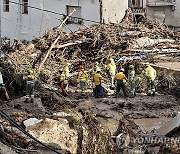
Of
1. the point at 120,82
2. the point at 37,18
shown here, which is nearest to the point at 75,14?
the point at 37,18

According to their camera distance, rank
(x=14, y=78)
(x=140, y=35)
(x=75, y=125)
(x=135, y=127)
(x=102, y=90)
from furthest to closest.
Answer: (x=140, y=35), (x=14, y=78), (x=102, y=90), (x=135, y=127), (x=75, y=125)

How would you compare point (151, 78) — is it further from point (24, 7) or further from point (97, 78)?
point (24, 7)

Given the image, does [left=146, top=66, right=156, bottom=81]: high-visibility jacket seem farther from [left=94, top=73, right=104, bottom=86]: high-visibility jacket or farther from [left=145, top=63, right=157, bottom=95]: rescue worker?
[left=94, top=73, right=104, bottom=86]: high-visibility jacket

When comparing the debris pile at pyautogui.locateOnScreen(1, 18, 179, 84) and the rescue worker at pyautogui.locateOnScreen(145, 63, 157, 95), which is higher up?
the debris pile at pyautogui.locateOnScreen(1, 18, 179, 84)

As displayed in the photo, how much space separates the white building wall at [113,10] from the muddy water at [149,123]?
16419 mm

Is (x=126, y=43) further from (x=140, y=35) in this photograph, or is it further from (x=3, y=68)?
(x=3, y=68)

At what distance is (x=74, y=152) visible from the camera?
1172cm

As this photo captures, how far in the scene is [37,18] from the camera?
34781 mm

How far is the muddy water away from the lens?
15062mm

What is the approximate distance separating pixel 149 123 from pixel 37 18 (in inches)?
822

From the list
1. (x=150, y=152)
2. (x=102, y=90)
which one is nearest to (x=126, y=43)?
(x=102, y=90)

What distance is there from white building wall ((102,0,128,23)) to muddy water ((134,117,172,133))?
16.4 m

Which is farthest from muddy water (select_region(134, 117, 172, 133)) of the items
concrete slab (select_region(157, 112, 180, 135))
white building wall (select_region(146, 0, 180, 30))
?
white building wall (select_region(146, 0, 180, 30))

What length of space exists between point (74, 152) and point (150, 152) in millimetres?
1982
